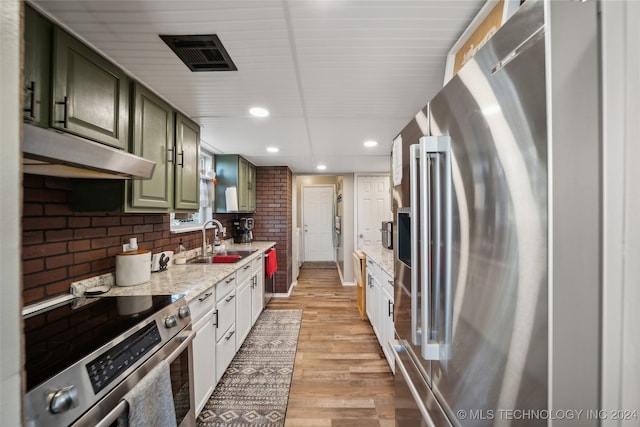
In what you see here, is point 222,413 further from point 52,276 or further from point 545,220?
point 545,220

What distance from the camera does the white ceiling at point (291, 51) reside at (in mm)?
1010

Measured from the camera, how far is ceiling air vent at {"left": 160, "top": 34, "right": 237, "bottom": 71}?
3.88 ft

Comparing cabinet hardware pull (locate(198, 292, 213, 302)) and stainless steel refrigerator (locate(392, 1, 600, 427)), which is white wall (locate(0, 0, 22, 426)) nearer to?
stainless steel refrigerator (locate(392, 1, 600, 427))

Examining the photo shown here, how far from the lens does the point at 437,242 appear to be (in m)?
0.74

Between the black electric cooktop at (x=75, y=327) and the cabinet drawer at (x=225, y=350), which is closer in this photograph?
the black electric cooktop at (x=75, y=327)

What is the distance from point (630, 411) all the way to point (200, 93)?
7.08 feet

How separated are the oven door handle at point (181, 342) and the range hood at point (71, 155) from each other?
83 centimetres

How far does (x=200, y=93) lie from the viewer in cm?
172

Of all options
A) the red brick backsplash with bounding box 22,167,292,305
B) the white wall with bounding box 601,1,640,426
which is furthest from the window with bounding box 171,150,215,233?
the white wall with bounding box 601,1,640,426

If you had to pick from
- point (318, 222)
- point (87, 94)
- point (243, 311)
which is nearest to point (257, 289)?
point (243, 311)

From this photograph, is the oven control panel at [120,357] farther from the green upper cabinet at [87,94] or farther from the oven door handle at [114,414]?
the green upper cabinet at [87,94]

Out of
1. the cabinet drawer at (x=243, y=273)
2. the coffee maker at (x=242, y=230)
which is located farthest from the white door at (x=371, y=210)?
the cabinet drawer at (x=243, y=273)

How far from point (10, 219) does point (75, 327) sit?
3.14ft

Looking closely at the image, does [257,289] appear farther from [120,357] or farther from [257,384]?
[120,357]
